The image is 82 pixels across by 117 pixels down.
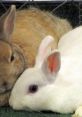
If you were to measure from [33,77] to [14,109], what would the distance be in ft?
0.47

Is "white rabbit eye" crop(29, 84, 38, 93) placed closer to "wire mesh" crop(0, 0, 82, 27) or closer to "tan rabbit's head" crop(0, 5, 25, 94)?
"tan rabbit's head" crop(0, 5, 25, 94)

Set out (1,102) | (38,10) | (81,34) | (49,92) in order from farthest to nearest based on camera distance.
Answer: (38,10) → (81,34) → (1,102) → (49,92)

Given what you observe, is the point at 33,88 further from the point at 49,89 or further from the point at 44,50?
the point at 44,50

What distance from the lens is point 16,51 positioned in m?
1.77

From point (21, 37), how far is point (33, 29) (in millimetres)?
157

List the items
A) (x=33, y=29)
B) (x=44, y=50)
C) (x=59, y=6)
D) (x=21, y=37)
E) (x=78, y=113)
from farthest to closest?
(x=59, y=6) → (x=33, y=29) → (x=21, y=37) → (x=44, y=50) → (x=78, y=113)

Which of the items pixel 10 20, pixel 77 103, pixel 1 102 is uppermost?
pixel 10 20

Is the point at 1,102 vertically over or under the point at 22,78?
under

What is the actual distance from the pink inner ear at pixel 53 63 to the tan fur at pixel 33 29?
0.66 feet

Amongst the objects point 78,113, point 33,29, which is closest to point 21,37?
point 33,29

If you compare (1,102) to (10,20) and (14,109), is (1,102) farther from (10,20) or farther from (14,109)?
(10,20)

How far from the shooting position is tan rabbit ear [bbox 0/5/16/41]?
1782mm

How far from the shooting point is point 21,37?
196 centimetres

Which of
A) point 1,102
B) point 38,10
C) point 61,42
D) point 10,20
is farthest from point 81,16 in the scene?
point 1,102
